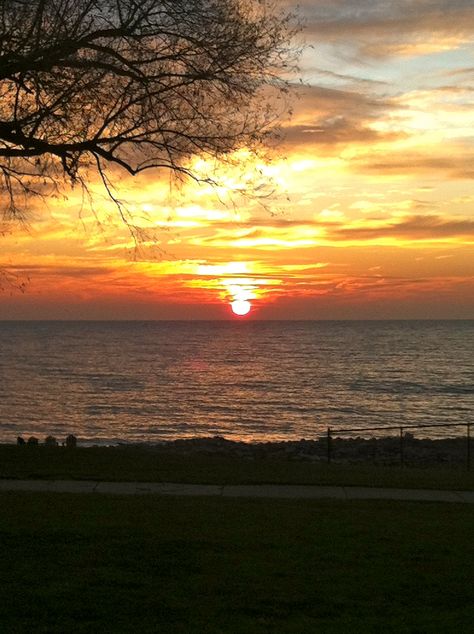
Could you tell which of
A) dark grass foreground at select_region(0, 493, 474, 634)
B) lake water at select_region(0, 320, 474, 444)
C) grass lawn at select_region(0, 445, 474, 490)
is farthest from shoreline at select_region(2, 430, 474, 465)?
dark grass foreground at select_region(0, 493, 474, 634)

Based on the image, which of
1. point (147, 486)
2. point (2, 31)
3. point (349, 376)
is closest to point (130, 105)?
point (2, 31)

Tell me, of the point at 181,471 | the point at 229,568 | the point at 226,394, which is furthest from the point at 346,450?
the point at 226,394

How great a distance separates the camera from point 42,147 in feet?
46.1

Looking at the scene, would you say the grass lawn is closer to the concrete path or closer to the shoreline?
the concrete path

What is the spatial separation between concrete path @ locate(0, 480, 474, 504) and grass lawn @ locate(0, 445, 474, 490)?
0.40 metres

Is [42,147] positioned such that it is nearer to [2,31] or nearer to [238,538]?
[2,31]

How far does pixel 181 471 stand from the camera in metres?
16.7

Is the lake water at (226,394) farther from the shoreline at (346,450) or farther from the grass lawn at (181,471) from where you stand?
the grass lawn at (181,471)

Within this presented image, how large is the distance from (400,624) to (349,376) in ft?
273

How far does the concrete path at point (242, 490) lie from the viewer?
1407 centimetres

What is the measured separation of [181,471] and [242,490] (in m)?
2.37

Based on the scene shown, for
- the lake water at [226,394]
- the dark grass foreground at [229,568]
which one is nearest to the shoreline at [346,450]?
the lake water at [226,394]

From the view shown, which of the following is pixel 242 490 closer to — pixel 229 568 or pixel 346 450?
pixel 229 568

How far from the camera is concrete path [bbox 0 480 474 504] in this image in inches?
554
